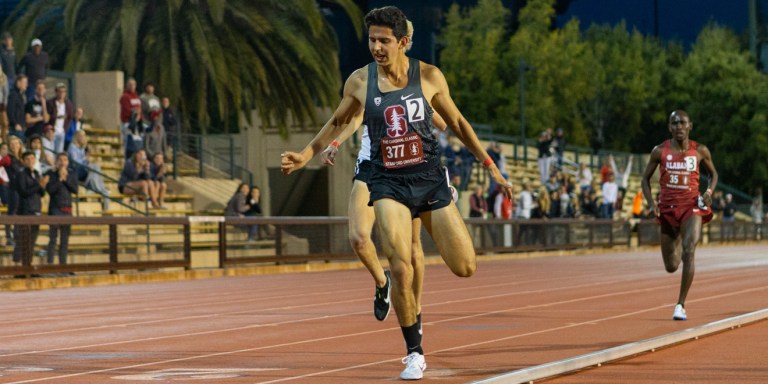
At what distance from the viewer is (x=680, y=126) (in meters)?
15.1

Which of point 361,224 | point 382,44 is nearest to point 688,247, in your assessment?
point 361,224

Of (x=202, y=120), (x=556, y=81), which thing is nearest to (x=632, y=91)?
(x=556, y=81)

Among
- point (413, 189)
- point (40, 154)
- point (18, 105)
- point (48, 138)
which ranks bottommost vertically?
point (413, 189)

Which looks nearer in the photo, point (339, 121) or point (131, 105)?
point (339, 121)

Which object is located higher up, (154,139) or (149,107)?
(149,107)

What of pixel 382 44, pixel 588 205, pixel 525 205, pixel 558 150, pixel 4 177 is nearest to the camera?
pixel 382 44

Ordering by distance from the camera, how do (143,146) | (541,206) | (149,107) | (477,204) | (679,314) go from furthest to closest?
(541,206), (477,204), (149,107), (143,146), (679,314)

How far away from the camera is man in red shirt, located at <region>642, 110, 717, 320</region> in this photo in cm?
1511

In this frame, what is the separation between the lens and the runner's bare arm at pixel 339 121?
9273 mm

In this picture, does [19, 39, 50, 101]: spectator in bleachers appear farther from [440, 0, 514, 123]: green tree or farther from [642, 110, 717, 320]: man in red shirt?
[440, 0, 514, 123]: green tree

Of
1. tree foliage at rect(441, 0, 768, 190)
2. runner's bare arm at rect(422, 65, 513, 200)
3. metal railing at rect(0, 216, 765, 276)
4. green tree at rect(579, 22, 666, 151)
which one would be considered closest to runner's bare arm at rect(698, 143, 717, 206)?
runner's bare arm at rect(422, 65, 513, 200)

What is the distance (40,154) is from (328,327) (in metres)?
14.1

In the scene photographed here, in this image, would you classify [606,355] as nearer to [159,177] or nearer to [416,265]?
[416,265]

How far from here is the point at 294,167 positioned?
9.37 meters
